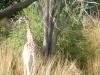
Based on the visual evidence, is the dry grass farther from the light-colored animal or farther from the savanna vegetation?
the light-colored animal

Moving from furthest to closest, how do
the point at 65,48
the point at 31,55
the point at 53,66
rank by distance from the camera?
the point at 65,48 < the point at 53,66 < the point at 31,55

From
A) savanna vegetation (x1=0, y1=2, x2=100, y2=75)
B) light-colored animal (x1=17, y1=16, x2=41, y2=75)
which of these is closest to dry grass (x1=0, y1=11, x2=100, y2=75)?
savanna vegetation (x1=0, y1=2, x2=100, y2=75)

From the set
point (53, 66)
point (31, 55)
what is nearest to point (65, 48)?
point (53, 66)

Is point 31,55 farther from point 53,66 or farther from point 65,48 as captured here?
point 65,48

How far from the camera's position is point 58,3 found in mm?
3922

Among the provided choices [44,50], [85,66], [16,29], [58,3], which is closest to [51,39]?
[44,50]

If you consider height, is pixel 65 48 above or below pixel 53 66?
above

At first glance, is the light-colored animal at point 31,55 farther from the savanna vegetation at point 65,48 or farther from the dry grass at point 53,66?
the savanna vegetation at point 65,48

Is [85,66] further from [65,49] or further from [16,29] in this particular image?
[16,29]

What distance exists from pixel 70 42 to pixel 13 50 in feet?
3.41

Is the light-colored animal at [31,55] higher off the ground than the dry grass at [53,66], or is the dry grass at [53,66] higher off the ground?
the light-colored animal at [31,55]

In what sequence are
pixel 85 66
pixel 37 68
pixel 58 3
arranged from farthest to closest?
pixel 85 66 < pixel 58 3 < pixel 37 68

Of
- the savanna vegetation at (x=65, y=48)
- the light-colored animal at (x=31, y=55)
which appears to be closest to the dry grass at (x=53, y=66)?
the savanna vegetation at (x=65, y=48)

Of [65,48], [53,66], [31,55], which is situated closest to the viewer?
[31,55]
